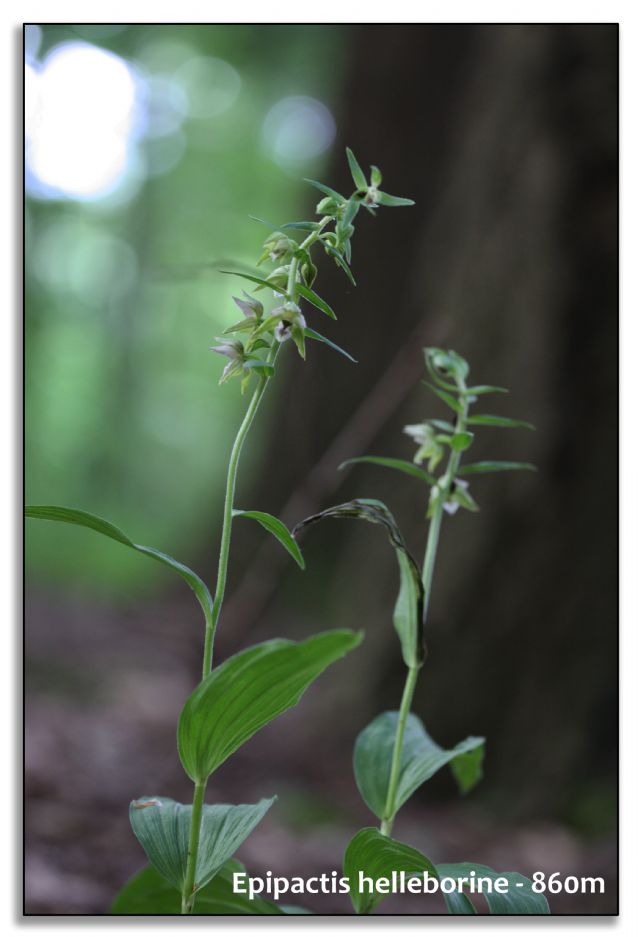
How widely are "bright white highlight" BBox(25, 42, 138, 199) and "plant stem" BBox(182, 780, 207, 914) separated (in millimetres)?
1218

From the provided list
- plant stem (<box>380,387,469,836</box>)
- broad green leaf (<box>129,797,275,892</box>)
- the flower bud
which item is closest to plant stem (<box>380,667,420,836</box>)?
plant stem (<box>380,387,469,836</box>)

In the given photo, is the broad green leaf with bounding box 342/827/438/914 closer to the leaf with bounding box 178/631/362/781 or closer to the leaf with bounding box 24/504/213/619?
the leaf with bounding box 178/631/362/781

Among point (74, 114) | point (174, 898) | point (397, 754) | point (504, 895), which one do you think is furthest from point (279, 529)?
point (74, 114)

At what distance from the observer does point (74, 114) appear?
64.3 inches

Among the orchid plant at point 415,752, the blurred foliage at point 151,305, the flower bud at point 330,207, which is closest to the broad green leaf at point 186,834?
the orchid plant at point 415,752

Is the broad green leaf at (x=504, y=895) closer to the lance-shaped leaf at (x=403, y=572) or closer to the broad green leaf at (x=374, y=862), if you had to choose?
the broad green leaf at (x=374, y=862)

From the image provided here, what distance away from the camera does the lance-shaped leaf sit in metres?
0.65

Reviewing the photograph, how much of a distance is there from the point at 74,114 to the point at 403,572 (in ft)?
4.59

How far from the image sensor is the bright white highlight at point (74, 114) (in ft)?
A: 5.07

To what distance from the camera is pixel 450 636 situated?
1.81 meters

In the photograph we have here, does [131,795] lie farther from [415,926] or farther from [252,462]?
[252,462]

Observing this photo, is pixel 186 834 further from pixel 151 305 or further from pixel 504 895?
pixel 151 305

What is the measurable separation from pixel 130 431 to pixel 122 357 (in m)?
0.49
